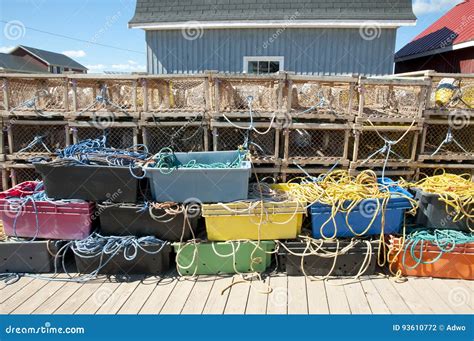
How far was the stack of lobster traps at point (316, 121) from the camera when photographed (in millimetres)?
3576

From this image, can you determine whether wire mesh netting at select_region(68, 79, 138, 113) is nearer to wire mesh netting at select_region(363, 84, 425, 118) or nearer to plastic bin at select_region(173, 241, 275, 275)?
plastic bin at select_region(173, 241, 275, 275)

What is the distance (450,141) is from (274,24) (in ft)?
14.8

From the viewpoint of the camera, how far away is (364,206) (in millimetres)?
3102

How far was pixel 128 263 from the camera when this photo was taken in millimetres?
3115

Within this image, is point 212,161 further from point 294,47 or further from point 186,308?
point 294,47

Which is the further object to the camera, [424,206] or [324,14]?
[324,14]

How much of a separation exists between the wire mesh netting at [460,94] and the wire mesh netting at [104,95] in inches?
128

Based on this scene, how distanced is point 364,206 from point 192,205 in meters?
1.56

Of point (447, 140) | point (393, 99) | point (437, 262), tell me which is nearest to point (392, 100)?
point (393, 99)

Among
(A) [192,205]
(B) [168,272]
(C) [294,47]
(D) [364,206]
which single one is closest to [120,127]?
(A) [192,205]

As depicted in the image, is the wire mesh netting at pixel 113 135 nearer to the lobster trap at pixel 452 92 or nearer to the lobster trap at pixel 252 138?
the lobster trap at pixel 252 138

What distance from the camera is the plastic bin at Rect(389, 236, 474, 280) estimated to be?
3.06 metres

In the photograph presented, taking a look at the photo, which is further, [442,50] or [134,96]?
[442,50]

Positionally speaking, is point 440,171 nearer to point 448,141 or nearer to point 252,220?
point 448,141
